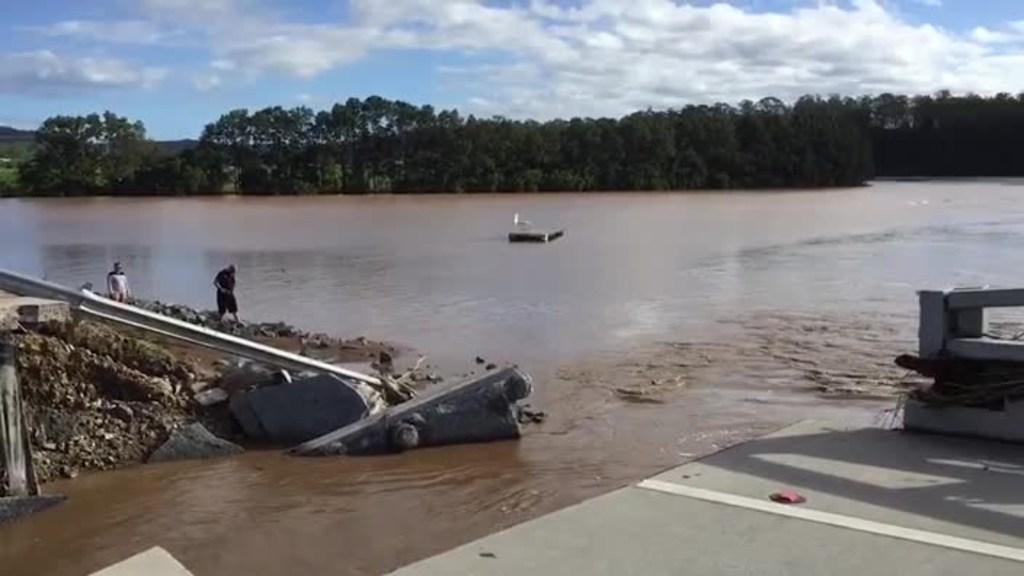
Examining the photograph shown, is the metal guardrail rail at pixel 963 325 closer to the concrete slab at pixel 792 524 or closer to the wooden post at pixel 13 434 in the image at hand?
the concrete slab at pixel 792 524

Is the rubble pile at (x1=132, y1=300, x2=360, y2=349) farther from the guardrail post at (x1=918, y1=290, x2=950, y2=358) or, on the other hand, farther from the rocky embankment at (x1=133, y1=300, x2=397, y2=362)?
the guardrail post at (x1=918, y1=290, x2=950, y2=358)

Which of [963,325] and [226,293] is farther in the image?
[226,293]

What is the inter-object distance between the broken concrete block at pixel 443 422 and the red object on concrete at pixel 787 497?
6.57 metres

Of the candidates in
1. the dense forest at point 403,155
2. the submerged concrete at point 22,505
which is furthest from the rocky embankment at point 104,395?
the dense forest at point 403,155

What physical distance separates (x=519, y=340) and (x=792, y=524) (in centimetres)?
1692

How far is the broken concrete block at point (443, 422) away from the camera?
1190cm

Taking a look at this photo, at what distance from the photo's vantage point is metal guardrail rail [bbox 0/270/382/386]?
45.4ft

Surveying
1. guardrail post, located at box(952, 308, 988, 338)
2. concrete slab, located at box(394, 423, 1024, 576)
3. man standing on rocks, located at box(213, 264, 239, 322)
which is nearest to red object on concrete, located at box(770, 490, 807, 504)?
concrete slab, located at box(394, 423, 1024, 576)

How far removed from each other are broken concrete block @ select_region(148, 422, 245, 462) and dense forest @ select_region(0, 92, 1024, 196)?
112 m

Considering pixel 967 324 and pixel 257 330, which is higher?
pixel 967 324

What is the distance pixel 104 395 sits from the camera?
40.2 feet

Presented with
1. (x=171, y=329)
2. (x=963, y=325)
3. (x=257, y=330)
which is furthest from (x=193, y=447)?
(x=257, y=330)

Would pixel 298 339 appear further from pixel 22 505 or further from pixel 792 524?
pixel 792 524

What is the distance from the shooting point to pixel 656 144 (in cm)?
12850
